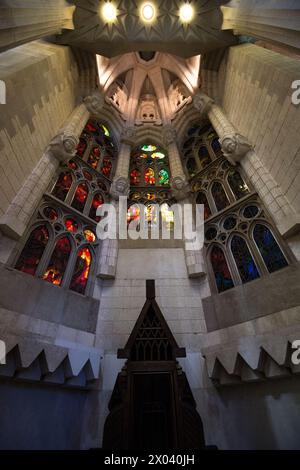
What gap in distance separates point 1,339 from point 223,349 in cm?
440

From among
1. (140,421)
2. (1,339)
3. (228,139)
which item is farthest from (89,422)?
(228,139)

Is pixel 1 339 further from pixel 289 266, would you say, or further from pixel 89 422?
pixel 289 266

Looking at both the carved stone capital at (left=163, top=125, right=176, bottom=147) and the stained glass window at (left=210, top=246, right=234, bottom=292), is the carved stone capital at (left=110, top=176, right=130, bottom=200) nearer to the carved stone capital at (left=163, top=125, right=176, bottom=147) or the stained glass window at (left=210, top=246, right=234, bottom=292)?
the carved stone capital at (left=163, top=125, right=176, bottom=147)

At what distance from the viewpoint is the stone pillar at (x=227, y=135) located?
6.87 metres

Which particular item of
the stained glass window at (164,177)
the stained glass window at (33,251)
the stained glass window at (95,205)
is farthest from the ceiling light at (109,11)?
the stained glass window at (33,251)

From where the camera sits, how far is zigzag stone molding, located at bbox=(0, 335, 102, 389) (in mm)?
3823

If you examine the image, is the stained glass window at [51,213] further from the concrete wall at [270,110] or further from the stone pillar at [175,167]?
the concrete wall at [270,110]

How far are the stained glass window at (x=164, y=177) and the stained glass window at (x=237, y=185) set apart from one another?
321cm

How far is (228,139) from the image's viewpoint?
7105mm

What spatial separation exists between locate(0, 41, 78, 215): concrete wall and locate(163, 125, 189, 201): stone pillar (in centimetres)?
470

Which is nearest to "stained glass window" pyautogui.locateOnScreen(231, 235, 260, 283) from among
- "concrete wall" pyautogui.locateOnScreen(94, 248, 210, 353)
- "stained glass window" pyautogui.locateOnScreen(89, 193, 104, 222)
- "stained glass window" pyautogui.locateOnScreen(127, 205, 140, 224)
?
"concrete wall" pyautogui.locateOnScreen(94, 248, 210, 353)

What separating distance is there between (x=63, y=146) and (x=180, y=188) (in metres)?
4.51

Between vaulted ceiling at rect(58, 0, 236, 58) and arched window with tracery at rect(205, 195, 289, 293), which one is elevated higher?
vaulted ceiling at rect(58, 0, 236, 58)

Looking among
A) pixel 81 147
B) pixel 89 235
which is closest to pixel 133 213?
pixel 89 235
